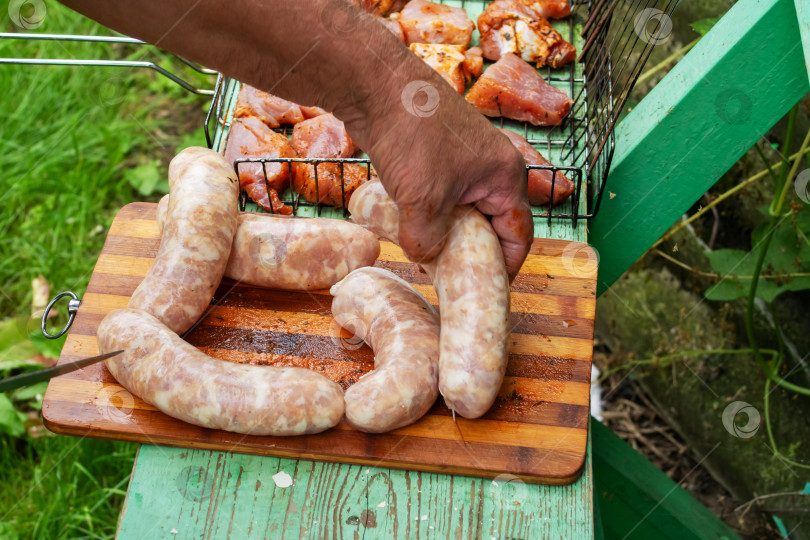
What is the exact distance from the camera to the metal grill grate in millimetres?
2684

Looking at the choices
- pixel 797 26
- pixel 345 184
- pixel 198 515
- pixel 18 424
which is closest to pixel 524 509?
pixel 198 515

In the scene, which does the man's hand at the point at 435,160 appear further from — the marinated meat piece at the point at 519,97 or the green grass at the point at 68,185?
the green grass at the point at 68,185

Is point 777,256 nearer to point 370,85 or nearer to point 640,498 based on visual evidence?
point 640,498

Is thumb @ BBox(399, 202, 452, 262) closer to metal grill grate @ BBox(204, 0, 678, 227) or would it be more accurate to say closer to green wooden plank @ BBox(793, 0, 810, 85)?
metal grill grate @ BBox(204, 0, 678, 227)

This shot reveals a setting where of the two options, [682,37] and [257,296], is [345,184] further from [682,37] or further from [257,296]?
[682,37]

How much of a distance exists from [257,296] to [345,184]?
0.62m

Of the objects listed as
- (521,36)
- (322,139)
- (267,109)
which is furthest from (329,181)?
(521,36)

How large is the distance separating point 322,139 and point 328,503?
1.53 m

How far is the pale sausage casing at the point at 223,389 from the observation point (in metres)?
2.00

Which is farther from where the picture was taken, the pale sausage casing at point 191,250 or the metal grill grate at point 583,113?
the metal grill grate at point 583,113

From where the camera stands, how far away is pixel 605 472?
277 centimetres

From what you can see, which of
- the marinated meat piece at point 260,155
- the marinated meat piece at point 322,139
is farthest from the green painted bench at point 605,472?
the marinated meat piece at point 260,155

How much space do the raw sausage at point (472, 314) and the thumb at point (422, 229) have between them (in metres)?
0.05

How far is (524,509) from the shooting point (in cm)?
206
